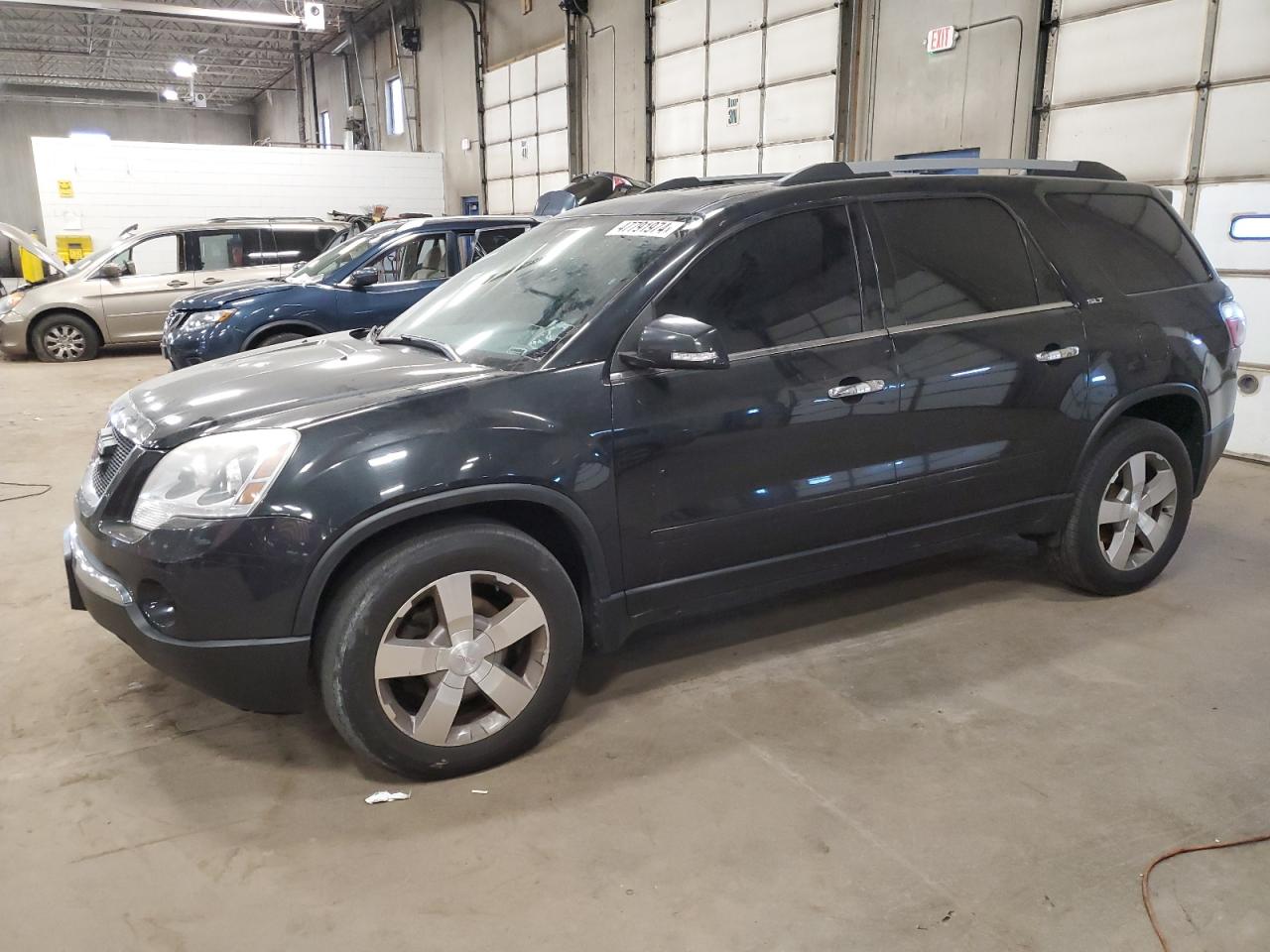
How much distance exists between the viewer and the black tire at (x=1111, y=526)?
365 centimetres

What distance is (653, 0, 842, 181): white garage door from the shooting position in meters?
9.57

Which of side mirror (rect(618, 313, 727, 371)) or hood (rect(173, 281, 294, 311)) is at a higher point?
side mirror (rect(618, 313, 727, 371))

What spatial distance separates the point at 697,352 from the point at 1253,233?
5.68m

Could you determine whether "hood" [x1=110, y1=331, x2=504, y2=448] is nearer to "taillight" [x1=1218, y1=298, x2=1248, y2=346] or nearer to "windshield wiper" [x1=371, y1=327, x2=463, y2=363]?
"windshield wiper" [x1=371, y1=327, x2=463, y2=363]

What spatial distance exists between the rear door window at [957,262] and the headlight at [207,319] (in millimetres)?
5879

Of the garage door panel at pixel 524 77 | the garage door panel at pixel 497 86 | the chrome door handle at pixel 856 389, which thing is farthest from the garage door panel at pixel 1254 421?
the garage door panel at pixel 497 86

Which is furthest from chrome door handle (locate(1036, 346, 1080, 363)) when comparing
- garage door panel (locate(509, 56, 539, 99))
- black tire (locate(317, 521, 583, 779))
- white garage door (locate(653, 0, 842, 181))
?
garage door panel (locate(509, 56, 539, 99))

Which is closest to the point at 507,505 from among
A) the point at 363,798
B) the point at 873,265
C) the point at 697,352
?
the point at 697,352

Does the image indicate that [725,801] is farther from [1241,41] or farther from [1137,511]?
[1241,41]

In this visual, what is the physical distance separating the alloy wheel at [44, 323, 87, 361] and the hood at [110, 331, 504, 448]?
31.5 feet

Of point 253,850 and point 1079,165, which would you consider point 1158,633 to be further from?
point 253,850

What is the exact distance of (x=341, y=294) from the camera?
24.7 ft

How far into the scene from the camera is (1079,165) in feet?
12.4

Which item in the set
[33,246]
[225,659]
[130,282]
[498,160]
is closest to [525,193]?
[498,160]
